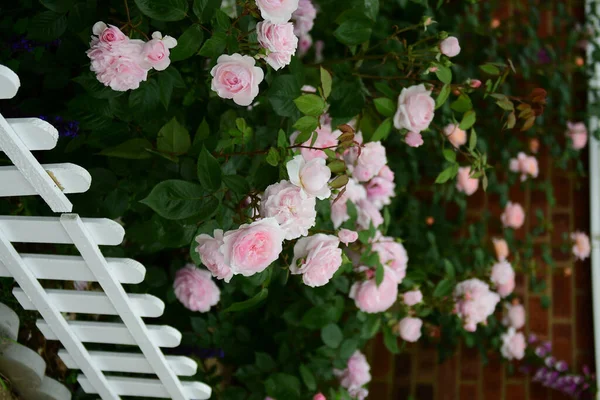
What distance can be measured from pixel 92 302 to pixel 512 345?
1.53 meters

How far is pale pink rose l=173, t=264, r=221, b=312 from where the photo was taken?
1599 mm

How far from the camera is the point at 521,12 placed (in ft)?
8.83

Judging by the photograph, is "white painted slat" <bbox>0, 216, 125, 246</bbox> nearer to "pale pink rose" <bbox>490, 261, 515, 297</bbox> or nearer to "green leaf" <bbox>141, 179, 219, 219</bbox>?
"green leaf" <bbox>141, 179, 219, 219</bbox>

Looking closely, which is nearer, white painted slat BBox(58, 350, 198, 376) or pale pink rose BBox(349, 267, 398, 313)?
white painted slat BBox(58, 350, 198, 376)

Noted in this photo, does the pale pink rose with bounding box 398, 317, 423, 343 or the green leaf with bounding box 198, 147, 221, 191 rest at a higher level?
the green leaf with bounding box 198, 147, 221, 191

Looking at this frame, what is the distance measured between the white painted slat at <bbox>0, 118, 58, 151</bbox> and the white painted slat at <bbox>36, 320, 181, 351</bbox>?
0.52 meters

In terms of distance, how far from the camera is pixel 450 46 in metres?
1.37

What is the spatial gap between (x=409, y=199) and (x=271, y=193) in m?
1.39

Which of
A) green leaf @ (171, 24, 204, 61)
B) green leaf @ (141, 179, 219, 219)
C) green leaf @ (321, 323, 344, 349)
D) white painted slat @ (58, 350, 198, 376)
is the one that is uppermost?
green leaf @ (171, 24, 204, 61)

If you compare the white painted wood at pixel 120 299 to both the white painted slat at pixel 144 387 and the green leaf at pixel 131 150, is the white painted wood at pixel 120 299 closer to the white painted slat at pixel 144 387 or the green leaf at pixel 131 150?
the white painted slat at pixel 144 387

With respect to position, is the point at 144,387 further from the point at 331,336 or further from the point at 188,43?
the point at 188,43

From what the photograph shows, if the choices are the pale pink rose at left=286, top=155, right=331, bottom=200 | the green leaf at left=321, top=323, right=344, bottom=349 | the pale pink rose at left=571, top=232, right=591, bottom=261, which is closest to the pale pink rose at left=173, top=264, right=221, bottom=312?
the green leaf at left=321, top=323, right=344, bottom=349

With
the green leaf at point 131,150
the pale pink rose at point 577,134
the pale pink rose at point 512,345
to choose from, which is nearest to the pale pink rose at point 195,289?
the green leaf at point 131,150

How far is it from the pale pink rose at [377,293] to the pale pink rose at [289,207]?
1.83ft
